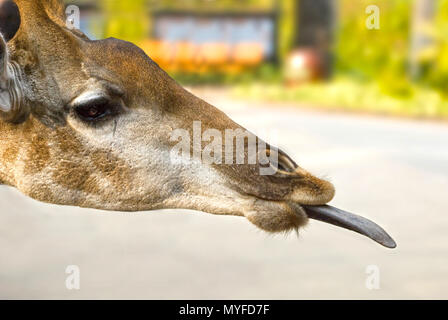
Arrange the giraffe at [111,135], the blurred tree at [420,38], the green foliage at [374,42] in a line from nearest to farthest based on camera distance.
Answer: the giraffe at [111,135], the blurred tree at [420,38], the green foliage at [374,42]

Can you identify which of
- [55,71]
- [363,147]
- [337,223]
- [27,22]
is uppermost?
[363,147]

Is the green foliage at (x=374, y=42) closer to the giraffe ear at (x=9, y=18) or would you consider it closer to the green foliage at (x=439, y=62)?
the green foliage at (x=439, y=62)

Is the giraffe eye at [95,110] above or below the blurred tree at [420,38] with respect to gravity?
below

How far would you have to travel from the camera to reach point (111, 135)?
203 centimetres

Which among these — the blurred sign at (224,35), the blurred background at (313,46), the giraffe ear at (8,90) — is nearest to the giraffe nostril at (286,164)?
the giraffe ear at (8,90)

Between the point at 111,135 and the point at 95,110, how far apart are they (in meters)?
0.09

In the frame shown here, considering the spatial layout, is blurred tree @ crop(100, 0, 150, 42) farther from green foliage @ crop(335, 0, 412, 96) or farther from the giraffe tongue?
the giraffe tongue

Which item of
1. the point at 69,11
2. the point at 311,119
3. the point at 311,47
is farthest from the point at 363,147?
the point at 69,11

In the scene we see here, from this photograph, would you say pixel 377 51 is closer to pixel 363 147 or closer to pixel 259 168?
pixel 363 147

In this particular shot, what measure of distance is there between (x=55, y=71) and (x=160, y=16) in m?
10.9

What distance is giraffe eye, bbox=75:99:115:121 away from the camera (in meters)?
1.99

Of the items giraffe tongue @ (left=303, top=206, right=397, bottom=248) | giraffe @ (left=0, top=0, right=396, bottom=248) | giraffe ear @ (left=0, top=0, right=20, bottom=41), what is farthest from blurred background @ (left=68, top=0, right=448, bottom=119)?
giraffe tongue @ (left=303, top=206, right=397, bottom=248)

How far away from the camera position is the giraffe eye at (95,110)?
1.99 meters

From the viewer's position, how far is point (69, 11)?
7.36 ft
